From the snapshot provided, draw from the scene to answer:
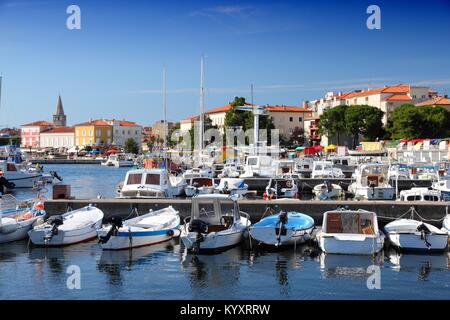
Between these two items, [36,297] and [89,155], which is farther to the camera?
[89,155]

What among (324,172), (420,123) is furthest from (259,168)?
(420,123)

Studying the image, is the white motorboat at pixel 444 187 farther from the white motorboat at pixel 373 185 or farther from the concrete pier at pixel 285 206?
the concrete pier at pixel 285 206

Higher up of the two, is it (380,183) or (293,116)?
(293,116)

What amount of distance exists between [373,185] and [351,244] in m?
17.4

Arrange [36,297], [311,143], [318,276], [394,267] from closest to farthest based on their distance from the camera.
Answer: [36,297] → [318,276] → [394,267] → [311,143]

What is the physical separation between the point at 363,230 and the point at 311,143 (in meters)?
117

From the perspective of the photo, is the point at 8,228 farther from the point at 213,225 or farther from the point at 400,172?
the point at 400,172

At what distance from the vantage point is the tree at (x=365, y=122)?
352 ft

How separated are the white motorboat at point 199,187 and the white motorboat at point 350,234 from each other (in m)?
15.2

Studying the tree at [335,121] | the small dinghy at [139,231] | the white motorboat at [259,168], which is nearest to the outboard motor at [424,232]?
the small dinghy at [139,231]

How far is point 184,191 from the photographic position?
3647cm
